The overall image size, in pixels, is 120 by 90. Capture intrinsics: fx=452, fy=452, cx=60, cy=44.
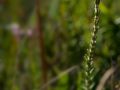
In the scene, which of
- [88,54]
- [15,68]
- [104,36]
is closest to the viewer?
[88,54]

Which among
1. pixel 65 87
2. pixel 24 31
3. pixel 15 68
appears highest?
pixel 24 31

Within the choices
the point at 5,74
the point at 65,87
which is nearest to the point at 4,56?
the point at 5,74

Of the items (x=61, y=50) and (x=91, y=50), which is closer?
(x=91, y=50)

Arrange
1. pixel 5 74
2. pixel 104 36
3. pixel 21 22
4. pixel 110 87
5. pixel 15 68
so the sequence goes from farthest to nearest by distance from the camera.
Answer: pixel 21 22 → pixel 5 74 → pixel 15 68 → pixel 104 36 → pixel 110 87

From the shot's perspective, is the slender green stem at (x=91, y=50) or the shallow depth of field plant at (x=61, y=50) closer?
the slender green stem at (x=91, y=50)

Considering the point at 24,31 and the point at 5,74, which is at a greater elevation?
the point at 24,31

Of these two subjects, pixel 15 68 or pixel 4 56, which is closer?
pixel 15 68

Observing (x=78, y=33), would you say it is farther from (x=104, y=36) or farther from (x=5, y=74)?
(x=5, y=74)

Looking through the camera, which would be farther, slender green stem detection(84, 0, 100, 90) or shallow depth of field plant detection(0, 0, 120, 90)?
shallow depth of field plant detection(0, 0, 120, 90)
